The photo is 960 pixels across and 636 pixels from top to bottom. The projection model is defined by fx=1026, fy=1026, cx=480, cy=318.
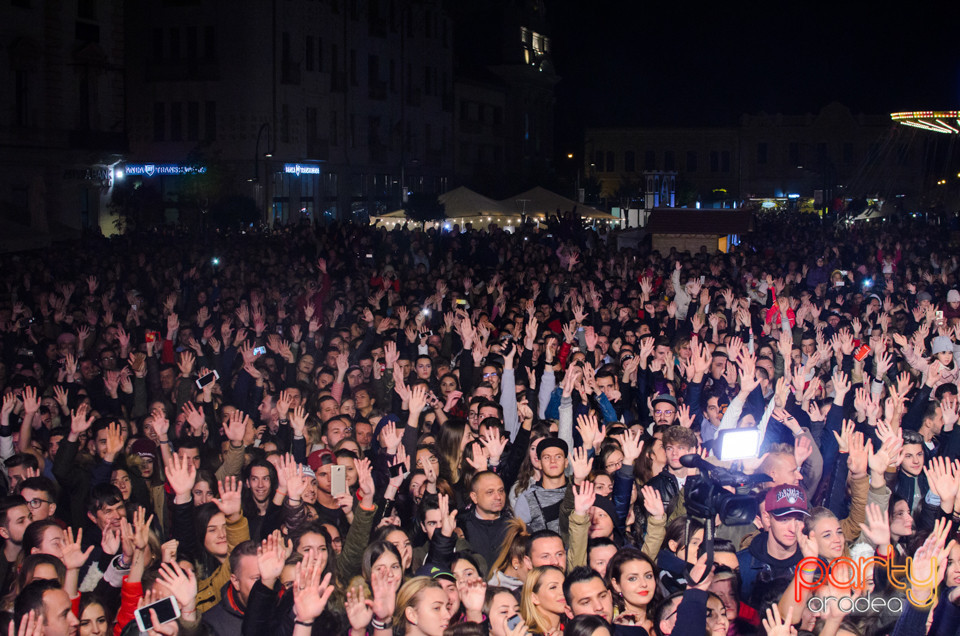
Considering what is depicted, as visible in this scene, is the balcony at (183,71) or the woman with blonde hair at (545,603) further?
the balcony at (183,71)

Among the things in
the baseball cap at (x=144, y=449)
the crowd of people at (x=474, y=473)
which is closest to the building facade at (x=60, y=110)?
the crowd of people at (x=474, y=473)

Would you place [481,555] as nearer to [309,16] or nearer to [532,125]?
[309,16]

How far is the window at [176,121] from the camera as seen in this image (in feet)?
130

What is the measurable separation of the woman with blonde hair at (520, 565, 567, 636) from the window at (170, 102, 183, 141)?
37500 millimetres

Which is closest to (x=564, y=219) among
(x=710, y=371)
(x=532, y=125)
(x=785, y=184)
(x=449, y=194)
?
(x=449, y=194)

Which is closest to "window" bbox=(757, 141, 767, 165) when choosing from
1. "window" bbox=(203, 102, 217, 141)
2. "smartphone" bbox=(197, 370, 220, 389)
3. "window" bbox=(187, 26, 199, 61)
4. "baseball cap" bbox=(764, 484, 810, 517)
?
"window" bbox=(203, 102, 217, 141)

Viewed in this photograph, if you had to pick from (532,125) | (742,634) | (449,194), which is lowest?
(742,634)

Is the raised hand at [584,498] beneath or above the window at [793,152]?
beneath

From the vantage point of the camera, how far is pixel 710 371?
10.1 metres

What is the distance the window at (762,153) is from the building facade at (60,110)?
5736cm

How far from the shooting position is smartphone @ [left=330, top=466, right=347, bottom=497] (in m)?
6.31

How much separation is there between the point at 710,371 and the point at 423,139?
4132 centimetres

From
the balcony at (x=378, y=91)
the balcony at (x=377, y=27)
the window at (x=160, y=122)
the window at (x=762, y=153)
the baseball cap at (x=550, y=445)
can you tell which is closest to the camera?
the baseball cap at (x=550, y=445)

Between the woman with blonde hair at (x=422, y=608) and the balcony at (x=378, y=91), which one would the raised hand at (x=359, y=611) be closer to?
the woman with blonde hair at (x=422, y=608)
